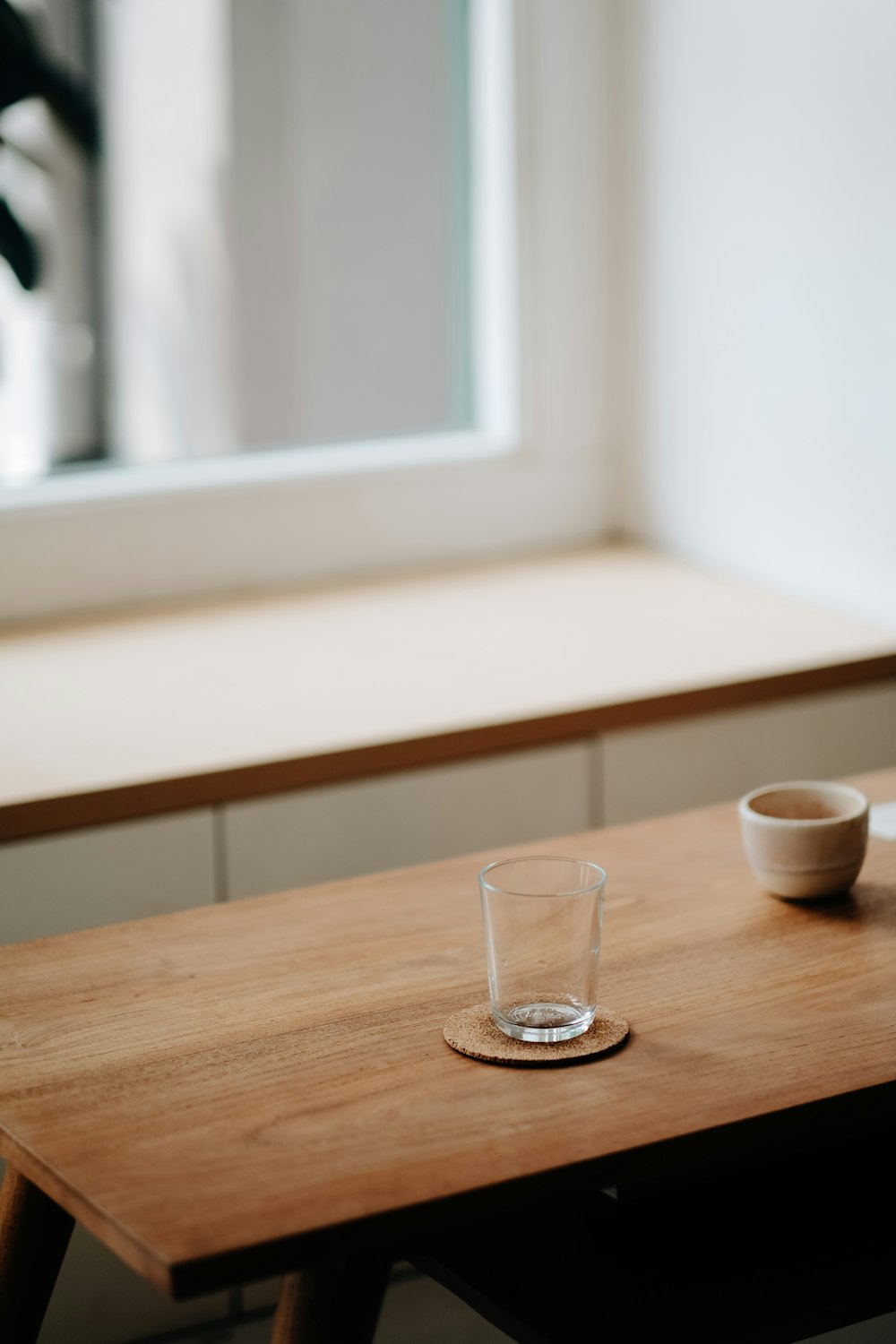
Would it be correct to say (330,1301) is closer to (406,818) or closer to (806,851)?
(806,851)

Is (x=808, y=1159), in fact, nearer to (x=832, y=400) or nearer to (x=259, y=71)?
(x=832, y=400)

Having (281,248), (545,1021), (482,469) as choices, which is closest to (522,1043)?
(545,1021)

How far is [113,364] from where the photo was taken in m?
2.68

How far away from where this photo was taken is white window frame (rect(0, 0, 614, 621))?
7.45ft

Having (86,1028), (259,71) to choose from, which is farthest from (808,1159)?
(259,71)

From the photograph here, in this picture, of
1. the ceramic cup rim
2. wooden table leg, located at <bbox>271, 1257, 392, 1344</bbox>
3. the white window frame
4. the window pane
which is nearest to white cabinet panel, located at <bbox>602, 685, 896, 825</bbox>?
the ceramic cup rim

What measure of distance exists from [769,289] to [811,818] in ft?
3.98

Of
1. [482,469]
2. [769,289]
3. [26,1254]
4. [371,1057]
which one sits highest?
[769,289]

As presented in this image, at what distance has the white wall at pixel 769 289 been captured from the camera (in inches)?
80.5

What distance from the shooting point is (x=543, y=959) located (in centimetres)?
95

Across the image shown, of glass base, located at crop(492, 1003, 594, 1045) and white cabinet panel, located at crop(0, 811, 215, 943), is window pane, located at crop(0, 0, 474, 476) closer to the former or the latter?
white cabinet panel, located at crop(0, 811, 215, 943)

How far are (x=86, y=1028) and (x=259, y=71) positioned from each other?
2.47 metres

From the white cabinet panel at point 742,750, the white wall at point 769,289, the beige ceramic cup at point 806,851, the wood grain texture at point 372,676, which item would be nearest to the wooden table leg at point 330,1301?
the beige ceramic cup at point 806,851

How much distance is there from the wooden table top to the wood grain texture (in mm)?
428
